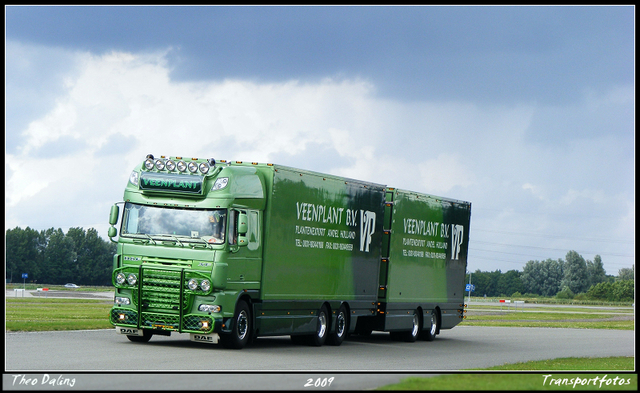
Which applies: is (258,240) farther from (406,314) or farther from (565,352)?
(565,352)

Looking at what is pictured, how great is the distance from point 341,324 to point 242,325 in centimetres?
419

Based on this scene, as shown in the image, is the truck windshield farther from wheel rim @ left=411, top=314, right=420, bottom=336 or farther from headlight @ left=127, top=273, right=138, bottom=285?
wheel rim @ left=411, top=314, right=420, bottom=336

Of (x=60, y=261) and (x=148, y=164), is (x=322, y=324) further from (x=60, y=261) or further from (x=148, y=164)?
(x=60, y=261)

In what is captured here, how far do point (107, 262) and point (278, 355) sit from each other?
121 metres

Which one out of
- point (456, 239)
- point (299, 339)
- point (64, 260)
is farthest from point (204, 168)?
point (64, 260)

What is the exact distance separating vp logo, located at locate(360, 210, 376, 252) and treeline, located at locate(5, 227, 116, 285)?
4443 inches

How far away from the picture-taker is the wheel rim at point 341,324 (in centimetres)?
2219

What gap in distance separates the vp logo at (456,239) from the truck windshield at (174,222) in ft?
38.4

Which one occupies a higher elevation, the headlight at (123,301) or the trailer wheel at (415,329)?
the headlight at (123,301)

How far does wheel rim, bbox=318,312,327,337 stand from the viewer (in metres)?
21.4

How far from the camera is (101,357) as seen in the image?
15828 mm

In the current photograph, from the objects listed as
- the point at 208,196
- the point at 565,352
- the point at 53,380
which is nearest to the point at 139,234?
the point at 208,196

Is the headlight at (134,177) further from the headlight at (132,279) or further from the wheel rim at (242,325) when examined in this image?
the wheel rim at (242,325)

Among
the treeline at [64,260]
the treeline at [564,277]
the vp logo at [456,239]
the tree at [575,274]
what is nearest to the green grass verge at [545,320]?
the vp logo at [456,239]
